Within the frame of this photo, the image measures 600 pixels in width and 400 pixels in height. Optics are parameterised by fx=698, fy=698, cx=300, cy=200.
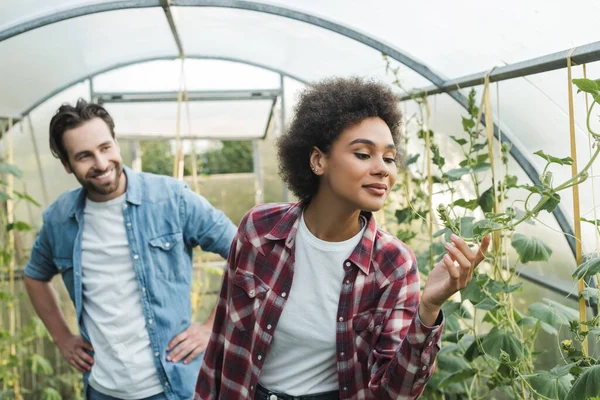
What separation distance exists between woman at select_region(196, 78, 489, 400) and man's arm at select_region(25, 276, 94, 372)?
107 centimetres

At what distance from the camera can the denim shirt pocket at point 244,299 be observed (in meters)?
1.86

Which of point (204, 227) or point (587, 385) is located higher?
point (204, 227)

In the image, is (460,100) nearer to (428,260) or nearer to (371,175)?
(428,260)

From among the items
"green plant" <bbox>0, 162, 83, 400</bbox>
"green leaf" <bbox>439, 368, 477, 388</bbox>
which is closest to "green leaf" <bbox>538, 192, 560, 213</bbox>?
"green leaf" <bbox>439, 368, 477, 388</bbox>

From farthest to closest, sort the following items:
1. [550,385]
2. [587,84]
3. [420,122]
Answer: [420,122] < [550,385] < [587,84]

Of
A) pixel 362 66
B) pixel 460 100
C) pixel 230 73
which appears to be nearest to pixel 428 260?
pixel 460 100

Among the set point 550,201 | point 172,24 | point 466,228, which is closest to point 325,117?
point 550,201

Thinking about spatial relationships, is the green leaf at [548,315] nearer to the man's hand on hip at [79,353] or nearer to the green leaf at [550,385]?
the green leaf at [550,385]

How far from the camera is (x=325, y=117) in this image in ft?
6.03

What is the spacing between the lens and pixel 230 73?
18.1 feet

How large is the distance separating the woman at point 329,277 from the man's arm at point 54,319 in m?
1.07

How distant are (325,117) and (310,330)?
1.82 feet

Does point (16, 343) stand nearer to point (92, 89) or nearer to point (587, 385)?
point (92, 89)

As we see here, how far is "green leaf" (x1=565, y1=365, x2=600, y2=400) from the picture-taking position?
1.49 metres
